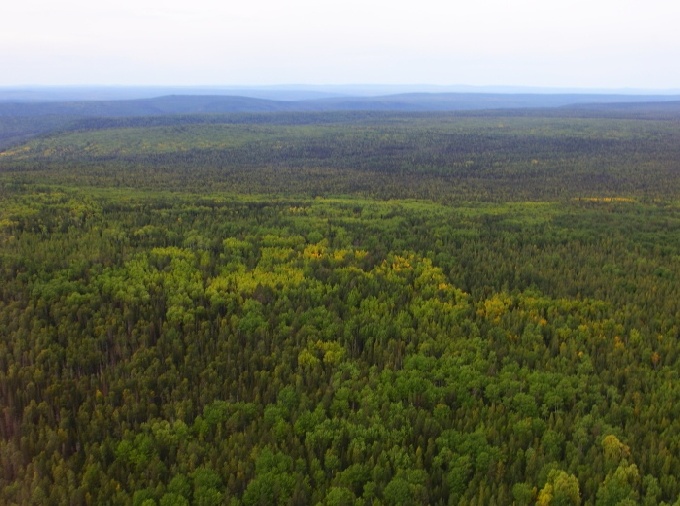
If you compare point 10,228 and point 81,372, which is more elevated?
point 10,228

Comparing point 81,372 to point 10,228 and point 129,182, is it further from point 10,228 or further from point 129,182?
point 129,182

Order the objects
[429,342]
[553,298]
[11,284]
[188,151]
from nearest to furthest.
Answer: [429,342], [11,284], [553,298], [188,151]

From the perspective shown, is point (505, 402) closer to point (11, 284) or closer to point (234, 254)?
point (234, 254)

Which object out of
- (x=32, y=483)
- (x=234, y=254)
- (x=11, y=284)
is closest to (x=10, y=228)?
(x=11, y=284)

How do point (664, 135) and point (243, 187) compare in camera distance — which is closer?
point (243, 187)

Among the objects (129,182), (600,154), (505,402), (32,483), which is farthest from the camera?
(600,154)

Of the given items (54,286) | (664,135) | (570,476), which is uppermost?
(664,135)
